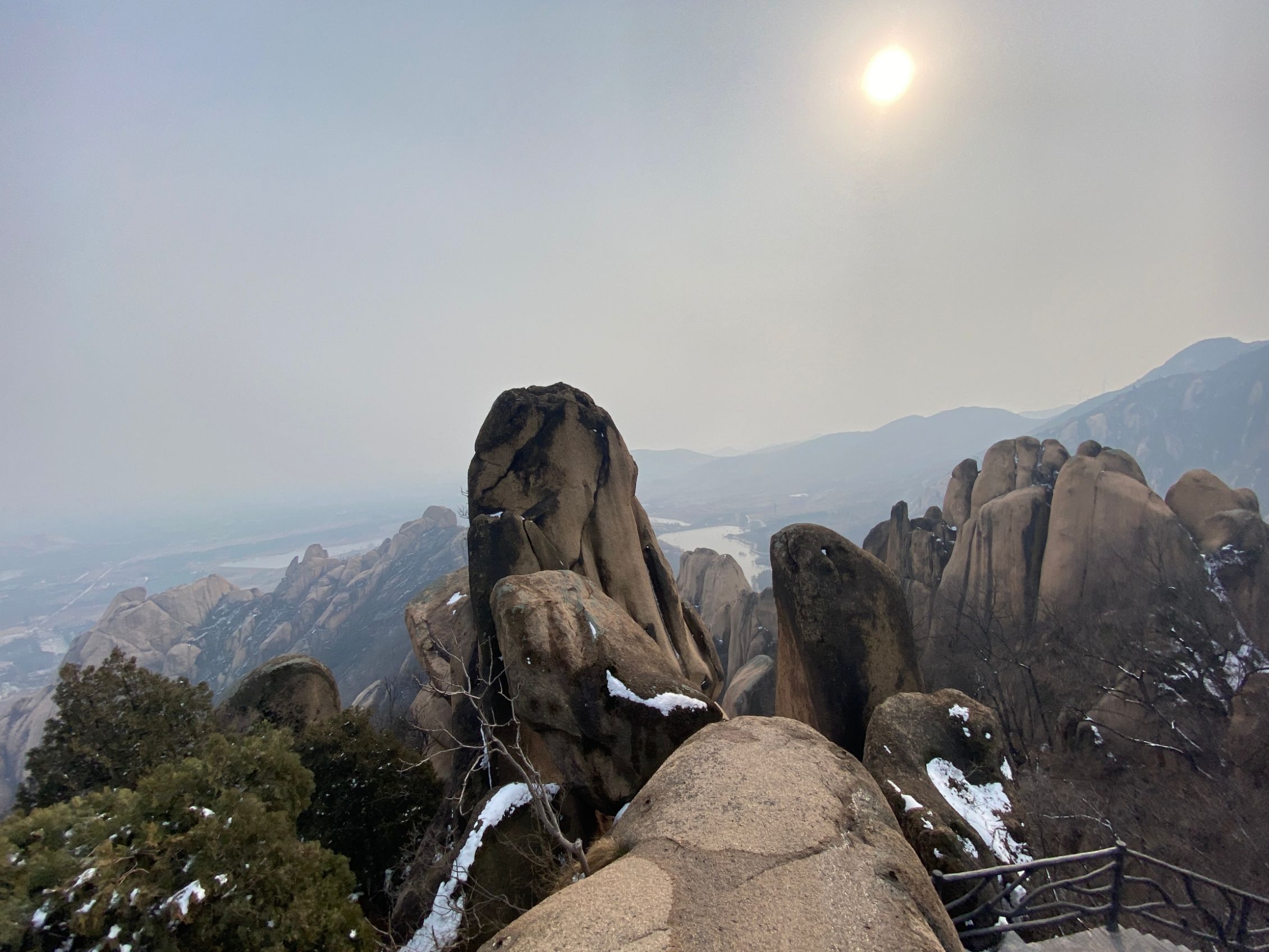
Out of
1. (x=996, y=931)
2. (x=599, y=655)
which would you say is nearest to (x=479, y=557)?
(x=599, y=655)

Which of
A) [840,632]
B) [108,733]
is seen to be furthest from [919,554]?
[108,733]

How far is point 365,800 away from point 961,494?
1396 inches

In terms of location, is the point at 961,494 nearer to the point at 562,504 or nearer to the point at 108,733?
the point at 562,504

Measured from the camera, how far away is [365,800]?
10867mm

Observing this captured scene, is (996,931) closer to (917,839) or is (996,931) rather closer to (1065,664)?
(917,839)

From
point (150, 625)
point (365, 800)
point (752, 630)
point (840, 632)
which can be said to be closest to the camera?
point (365, 800)

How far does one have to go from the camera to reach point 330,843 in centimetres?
1002

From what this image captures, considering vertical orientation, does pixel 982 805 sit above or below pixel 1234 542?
below

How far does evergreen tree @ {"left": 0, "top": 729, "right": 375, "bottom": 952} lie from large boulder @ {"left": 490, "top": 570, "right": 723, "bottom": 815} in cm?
359

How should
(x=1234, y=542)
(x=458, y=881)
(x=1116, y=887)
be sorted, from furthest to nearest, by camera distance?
(x=1234, y=542) → (x=458, y=881) → (x=1116, y=887)

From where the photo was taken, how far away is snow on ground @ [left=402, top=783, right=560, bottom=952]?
7.29 meters

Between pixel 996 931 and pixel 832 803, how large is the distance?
6.87ft

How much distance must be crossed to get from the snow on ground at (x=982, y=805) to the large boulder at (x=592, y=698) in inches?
141

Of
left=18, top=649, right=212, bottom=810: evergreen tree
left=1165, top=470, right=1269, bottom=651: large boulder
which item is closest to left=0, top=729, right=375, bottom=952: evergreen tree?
left=18, top=649, right=212, bottom=810: evergreen tree
